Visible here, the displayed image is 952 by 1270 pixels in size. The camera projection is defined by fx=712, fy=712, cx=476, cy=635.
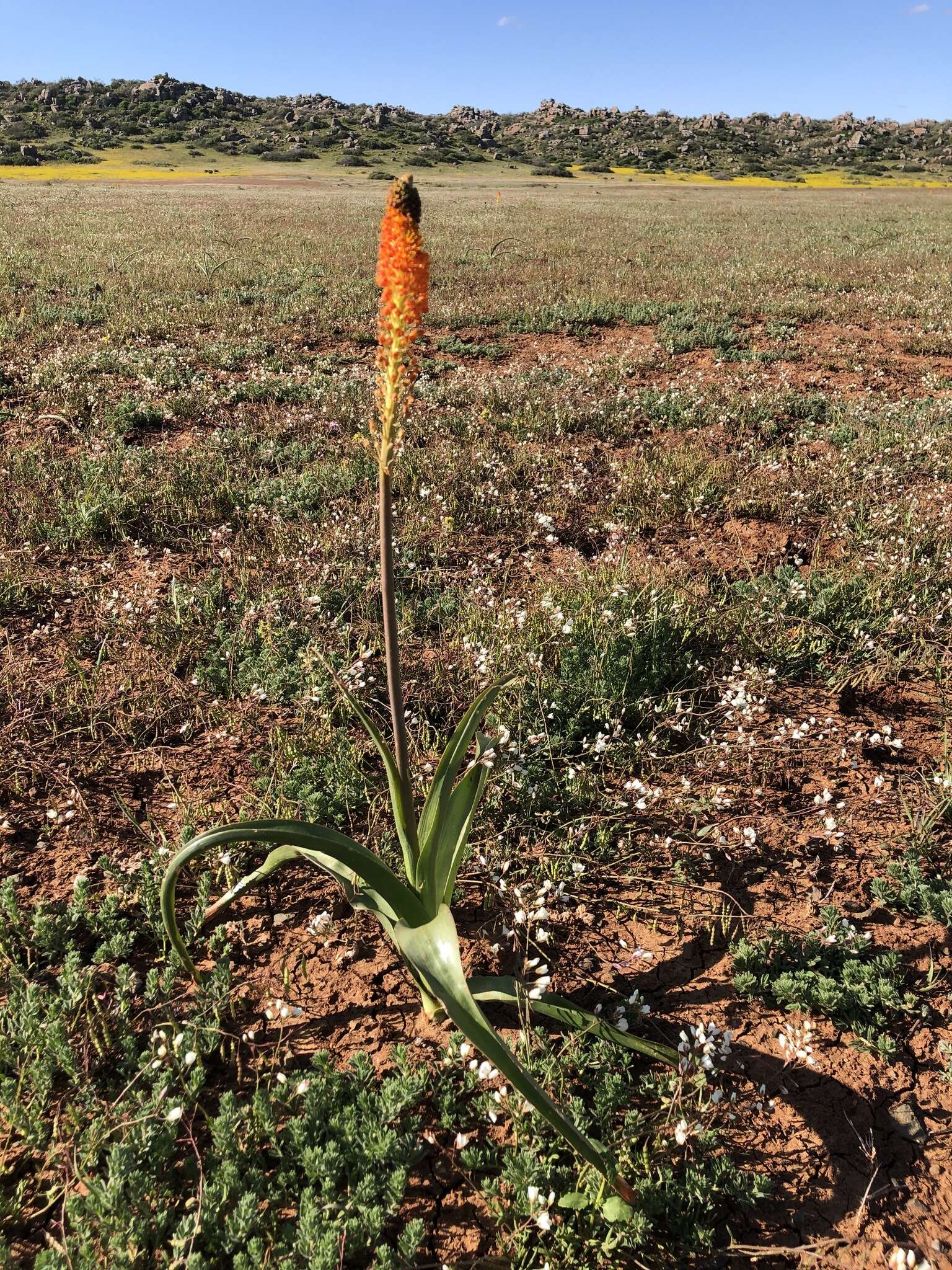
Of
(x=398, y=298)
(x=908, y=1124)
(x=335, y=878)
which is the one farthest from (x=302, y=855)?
(x=908, y=1124)

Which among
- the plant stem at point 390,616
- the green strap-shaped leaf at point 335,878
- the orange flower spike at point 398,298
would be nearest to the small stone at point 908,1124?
the green strap-shaped leaf at point 335,878

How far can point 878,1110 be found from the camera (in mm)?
2635

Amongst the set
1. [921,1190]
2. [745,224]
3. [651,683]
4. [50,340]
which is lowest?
[921,1190]

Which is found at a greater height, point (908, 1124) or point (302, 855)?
point (302, 855)

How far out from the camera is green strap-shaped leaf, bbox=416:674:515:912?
8.70ft

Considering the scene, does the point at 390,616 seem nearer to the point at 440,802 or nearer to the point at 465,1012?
the point at 440,802

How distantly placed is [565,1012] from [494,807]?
1.25 meters

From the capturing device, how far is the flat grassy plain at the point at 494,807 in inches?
92.3

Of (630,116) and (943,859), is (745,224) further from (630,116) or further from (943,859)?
(630,116)

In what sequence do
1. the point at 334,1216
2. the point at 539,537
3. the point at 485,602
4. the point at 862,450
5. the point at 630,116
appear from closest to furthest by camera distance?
the point at 334,1216
the point at 485,602
the point at 539,537
the point at 862,450
the point at 630,116

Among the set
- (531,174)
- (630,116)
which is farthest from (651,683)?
(630,116)

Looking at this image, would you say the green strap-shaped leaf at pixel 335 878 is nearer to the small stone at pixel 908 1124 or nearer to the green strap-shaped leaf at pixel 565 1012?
the green strap-shaped leaf at pixel 565 1012

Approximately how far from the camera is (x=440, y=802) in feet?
9.02

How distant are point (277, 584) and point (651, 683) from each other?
9.83 feet
